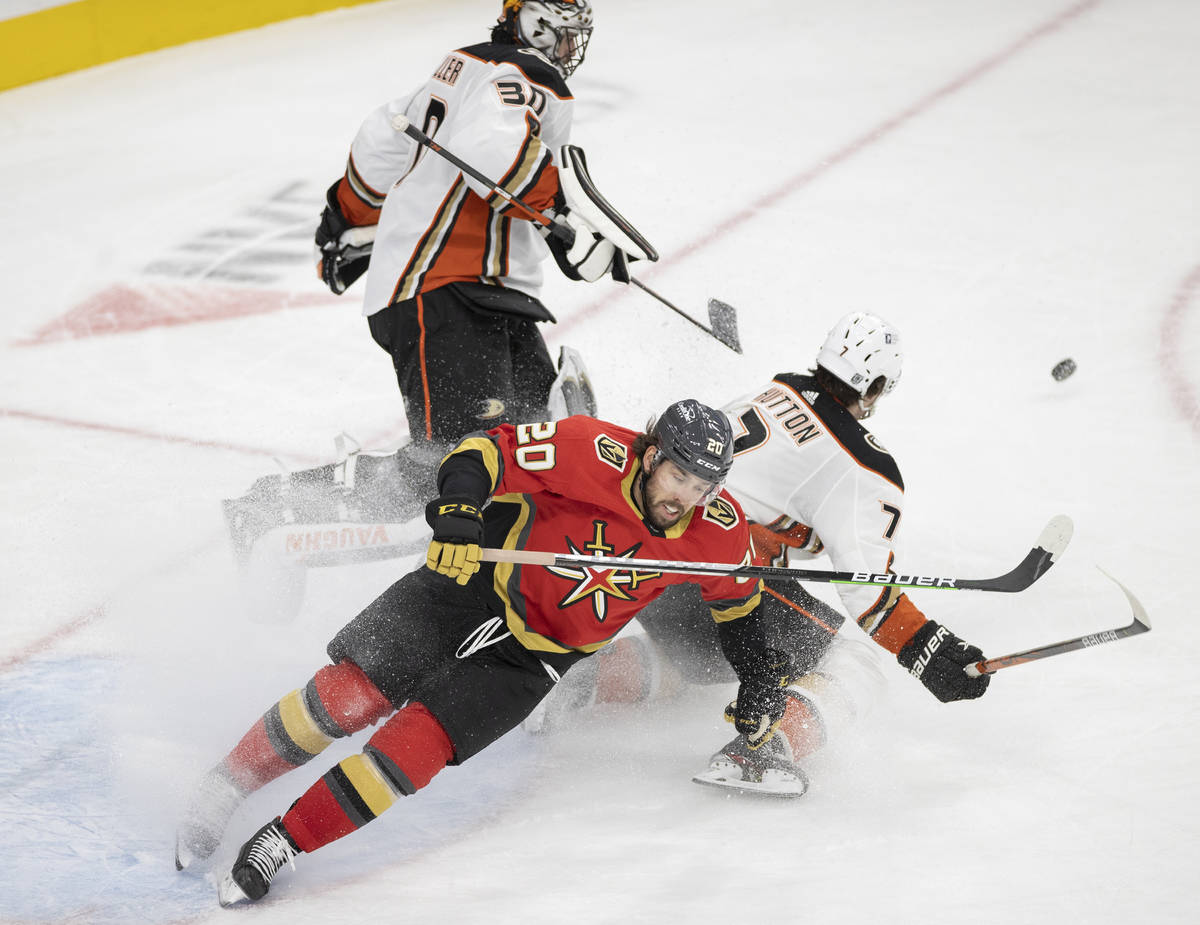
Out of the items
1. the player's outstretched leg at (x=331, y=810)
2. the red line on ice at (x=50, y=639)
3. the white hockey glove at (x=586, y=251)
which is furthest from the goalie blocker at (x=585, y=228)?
the red line on ice at (x=50, y=639)

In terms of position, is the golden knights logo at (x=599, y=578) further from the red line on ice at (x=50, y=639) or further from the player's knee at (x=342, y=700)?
the red line on ice at (x=50, y=639)

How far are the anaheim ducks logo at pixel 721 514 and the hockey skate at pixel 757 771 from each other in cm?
45

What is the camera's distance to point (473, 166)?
292cm

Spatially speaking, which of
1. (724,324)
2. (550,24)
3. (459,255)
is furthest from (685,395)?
(550,24)

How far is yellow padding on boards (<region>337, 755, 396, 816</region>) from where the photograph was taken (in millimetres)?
2223

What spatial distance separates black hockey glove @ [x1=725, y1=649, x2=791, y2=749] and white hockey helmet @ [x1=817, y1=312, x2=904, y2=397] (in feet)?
1.92

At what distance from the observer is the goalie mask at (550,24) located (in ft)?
10.1

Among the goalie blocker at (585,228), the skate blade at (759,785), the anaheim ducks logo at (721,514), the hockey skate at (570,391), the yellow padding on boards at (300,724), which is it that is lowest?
the skate blade at (759,785)

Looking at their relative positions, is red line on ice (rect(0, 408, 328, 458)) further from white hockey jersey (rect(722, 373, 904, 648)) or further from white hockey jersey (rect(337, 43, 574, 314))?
white hockey jersey (rect(722, 373, 904, 648))

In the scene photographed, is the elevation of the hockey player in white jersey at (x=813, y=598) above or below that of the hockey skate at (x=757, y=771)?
above

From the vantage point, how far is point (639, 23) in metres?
7.35

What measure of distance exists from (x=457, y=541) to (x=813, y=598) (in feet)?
3.43

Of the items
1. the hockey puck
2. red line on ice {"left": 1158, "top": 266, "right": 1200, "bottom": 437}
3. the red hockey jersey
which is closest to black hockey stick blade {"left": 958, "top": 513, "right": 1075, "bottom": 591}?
the red hockey jersey

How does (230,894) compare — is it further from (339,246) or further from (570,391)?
(339,246)
